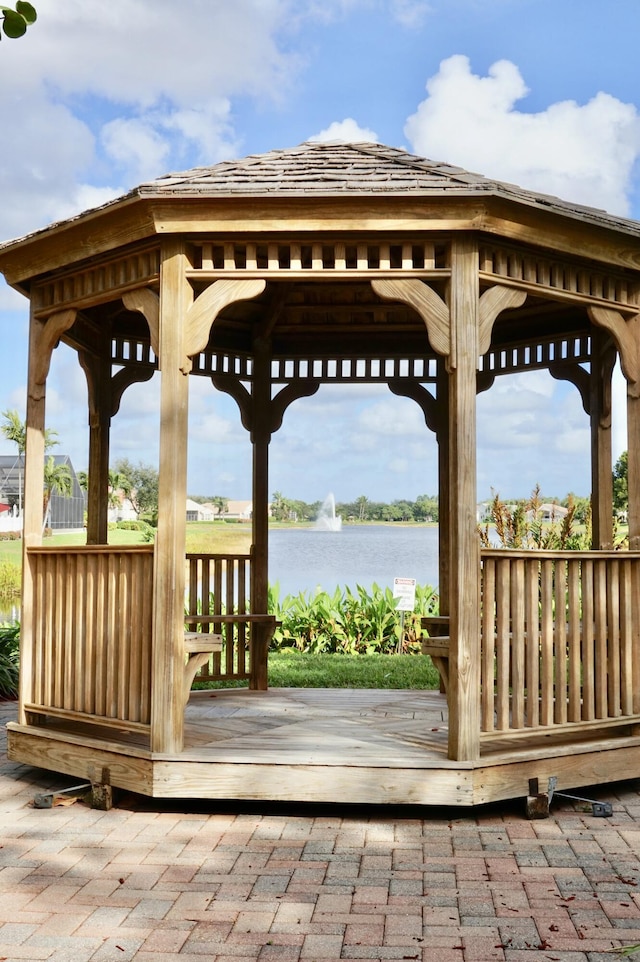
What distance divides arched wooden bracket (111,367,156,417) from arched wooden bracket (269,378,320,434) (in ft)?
3.61

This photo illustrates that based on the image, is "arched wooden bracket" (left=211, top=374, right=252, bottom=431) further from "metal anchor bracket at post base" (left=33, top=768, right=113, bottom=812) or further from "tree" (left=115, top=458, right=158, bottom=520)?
"tree" (left=115, top=458, right=158, bottom=520)

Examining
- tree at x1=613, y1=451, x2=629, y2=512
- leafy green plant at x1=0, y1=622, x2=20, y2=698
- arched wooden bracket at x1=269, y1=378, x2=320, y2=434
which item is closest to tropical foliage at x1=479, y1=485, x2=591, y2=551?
arched wooden bracket at x1=269, y1=378, x2=320, y2=434

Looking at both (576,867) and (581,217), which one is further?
(581,217)

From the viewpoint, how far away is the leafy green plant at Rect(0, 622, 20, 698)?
374 inches

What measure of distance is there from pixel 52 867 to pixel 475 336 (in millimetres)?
3287

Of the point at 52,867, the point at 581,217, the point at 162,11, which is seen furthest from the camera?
the point at 162,11

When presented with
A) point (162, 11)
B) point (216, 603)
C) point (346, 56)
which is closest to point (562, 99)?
point (162, 11)

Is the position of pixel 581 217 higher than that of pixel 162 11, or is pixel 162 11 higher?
pixel 162 11

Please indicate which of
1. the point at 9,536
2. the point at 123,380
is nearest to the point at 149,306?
the point at 123,380

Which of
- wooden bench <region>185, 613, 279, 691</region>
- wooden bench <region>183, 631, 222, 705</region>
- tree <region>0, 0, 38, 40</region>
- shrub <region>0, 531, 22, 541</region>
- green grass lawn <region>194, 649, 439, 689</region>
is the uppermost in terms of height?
tree <region>0, 0, 38, 40</region>

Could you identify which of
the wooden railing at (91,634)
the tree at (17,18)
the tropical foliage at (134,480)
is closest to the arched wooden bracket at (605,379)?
the wooden railing at (91,634)

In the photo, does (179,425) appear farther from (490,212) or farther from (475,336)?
(490,212)

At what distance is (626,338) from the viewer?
584 cm

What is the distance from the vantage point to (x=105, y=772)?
17.0ft
